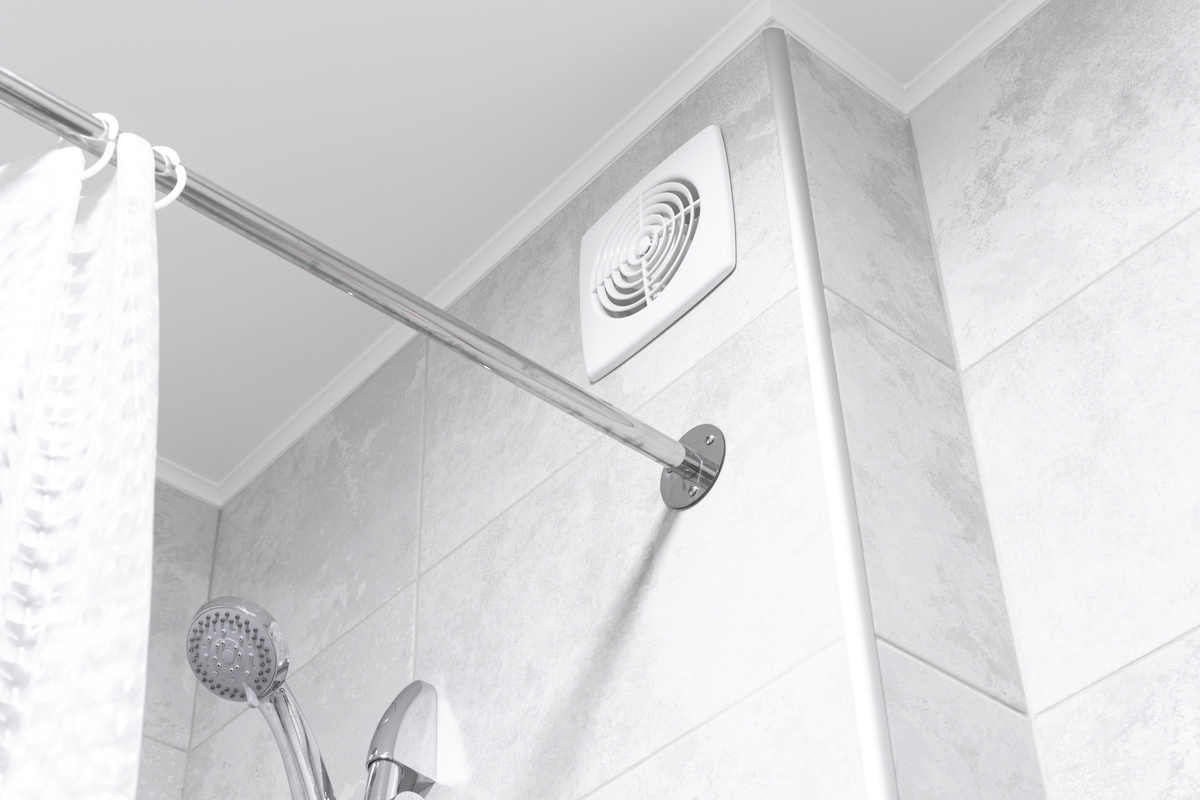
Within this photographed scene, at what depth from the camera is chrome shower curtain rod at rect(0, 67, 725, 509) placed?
82 centimetres

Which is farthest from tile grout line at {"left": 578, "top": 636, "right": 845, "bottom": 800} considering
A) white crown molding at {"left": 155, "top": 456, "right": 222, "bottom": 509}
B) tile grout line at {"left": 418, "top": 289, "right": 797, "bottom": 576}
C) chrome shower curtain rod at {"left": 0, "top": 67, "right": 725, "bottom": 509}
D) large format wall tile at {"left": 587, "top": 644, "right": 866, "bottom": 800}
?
white crown molding at {"left": 155, "top": 456, "right": 222, "bottom": 509}

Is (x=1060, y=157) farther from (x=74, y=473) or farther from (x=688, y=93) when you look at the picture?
(x=74, y=473)

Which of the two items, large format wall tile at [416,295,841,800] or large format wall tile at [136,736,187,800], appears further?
large format wall tile at [136,736,187,800]

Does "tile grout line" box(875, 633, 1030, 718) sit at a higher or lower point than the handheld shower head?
lower

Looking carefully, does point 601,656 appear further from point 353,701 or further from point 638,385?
point 353,701

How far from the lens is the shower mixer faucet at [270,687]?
111cm

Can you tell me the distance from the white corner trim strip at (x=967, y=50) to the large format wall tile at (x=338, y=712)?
74 cm

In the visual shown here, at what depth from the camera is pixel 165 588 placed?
1811mm

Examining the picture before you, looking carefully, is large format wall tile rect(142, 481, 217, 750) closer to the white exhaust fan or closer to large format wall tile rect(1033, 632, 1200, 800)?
the white exhaust fan

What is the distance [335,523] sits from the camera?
164 cm

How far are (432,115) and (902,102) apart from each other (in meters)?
0.50

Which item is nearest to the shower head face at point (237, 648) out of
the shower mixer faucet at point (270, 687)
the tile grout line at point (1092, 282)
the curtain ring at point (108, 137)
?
the shower mixer faucet at point (270, 687)

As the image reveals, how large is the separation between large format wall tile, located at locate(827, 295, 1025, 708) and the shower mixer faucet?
19.3 inches

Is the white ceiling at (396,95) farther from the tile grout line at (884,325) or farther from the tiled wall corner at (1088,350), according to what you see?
the tile grout line at (884,325)
